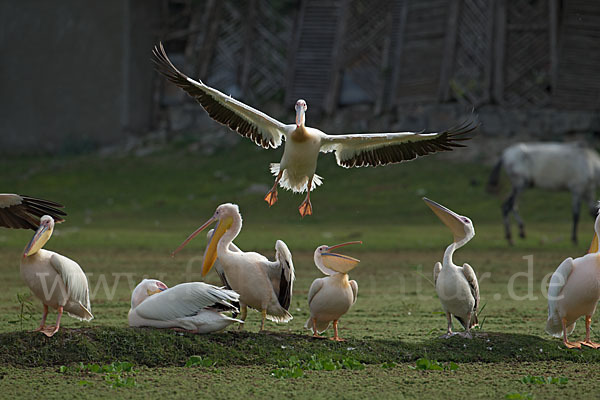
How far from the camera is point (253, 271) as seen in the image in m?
6.96

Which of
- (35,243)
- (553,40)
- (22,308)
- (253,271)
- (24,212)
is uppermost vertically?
(553,40)

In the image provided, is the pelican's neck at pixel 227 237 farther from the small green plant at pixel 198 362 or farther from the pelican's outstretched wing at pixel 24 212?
the pelican's outstretched wing at pixel 24 212

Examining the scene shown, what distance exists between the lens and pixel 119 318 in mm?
8578

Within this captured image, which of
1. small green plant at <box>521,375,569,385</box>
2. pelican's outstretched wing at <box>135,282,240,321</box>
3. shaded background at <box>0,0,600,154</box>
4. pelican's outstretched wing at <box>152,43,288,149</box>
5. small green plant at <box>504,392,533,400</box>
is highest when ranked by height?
shaded background at <box>0,0,600,154</box>

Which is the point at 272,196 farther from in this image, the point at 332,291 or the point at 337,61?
the point at 337,61

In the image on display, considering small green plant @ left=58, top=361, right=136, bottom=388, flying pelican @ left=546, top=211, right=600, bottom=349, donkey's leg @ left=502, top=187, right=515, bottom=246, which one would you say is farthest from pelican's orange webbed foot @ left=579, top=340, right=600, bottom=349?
donkey's leg @ left=502, top=187, right=515, bottom=246

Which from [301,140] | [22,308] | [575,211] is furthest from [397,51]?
[22,308]

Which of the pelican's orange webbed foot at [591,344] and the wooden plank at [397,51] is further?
the wooden plank at [397,51]

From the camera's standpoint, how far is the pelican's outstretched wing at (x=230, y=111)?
27.5 feet

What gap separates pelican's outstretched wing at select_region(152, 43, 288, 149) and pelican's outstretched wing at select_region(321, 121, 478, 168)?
53cm

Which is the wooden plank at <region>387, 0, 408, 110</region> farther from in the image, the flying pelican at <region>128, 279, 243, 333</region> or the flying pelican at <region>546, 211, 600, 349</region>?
the flying pelican at <region>128, 279, 243, 333</region>

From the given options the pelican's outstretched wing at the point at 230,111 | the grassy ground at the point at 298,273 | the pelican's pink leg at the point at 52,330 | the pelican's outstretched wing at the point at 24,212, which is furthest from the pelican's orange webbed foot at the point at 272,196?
the pelican's pink leg at the point at 52,330

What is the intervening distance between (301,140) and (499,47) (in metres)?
14.0

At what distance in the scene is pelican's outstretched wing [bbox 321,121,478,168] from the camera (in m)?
8.35
